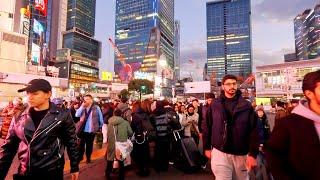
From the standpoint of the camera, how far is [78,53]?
170 meters

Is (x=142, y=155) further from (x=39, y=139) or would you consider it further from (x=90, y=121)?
(x=39, y=139)

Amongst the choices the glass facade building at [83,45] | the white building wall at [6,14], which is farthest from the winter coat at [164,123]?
the glass facade building at [83,45]

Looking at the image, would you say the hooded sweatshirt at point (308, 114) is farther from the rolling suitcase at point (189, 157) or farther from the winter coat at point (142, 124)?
the rolling suitcase at point (189, 157)

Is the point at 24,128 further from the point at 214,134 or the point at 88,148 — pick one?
the point at 88,148

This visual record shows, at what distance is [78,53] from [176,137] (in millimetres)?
169135

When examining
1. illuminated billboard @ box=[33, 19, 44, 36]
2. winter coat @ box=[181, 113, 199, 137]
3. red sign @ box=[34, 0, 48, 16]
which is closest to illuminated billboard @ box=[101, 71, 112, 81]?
illuminated billboard @ box=[33, 19, 44, 36]

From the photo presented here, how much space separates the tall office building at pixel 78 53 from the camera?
152 m

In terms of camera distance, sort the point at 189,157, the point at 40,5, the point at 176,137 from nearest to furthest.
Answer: the point at 189,157, the point at 176,137, the point at 40,5

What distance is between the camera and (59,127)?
3160mm

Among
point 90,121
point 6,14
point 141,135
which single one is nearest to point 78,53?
point 6,14

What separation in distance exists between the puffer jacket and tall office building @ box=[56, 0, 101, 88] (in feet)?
430

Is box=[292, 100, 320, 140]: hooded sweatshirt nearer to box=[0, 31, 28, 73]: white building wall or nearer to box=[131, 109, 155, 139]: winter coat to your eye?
box=[131, 109, 155, 139]: winter coat

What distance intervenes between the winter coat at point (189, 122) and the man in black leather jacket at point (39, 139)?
6.22m

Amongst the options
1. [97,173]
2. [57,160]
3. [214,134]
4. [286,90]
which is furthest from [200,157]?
[286,90]
